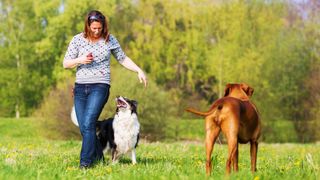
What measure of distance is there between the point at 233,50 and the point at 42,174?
129 ft

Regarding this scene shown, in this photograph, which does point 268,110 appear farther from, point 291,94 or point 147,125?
point 147,125

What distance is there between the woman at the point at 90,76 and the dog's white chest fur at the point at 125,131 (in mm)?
A: 1483

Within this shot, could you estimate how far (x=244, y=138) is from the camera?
6953mm

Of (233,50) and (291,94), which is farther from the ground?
(233,50)

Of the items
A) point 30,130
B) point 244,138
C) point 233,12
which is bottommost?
point 30,130

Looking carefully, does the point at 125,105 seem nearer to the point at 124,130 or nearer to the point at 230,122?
the point at 124,130

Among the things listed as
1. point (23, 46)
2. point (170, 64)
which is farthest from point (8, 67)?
point (170, 64)

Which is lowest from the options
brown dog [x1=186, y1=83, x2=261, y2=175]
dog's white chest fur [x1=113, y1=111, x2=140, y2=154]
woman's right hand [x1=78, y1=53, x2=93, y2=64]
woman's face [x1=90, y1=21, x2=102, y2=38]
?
dog's white chest fur [x1=113, y1=111, x2=140, y2=154]

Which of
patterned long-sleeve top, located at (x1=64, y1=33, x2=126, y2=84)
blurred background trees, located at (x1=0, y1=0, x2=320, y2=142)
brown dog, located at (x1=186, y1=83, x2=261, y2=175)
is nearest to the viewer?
brown dog, located at (x1=186, y1=83, x2=261, y2=175)

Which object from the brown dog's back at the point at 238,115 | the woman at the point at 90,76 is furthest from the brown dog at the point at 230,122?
the woman at the point at 90,76

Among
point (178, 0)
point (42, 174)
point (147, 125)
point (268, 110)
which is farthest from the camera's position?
point (178, 0)

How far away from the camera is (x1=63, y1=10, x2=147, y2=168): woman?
8.73m

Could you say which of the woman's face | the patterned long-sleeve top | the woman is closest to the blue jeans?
the woman

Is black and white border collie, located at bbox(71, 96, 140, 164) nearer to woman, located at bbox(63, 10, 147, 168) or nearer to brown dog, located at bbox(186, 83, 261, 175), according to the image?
woman, located at bbox(63, 10, 147, 168)
